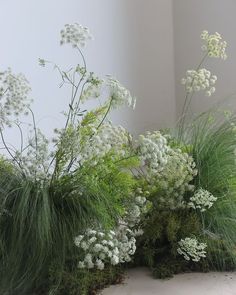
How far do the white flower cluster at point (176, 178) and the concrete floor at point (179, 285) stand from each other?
6.5 inches

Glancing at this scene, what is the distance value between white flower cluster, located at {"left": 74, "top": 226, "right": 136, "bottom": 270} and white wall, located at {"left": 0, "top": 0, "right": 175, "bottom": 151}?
67 centimetres

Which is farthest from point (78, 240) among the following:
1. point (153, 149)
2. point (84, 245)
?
point (153, 149)

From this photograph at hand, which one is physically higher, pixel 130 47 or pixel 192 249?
pixel 130 47

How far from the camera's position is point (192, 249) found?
101 centimetres

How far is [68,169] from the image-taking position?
3.21 ft

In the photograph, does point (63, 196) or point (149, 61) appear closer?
point (63, 196)

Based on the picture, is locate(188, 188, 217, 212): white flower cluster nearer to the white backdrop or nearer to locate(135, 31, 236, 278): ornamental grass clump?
Result: locate(135, 31, 236, 278): ornamental grass clump

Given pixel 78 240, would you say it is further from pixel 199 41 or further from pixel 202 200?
pixel 199 41

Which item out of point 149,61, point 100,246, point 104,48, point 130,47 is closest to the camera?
point 100,246

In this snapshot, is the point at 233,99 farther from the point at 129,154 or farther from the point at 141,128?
the point at 129,154

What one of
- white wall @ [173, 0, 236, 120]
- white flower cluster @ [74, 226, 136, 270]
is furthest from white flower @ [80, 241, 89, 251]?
white wall @ [173, 0, 236, 120]

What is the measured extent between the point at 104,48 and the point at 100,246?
119 cm

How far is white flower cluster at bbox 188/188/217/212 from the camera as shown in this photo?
3.37 ft

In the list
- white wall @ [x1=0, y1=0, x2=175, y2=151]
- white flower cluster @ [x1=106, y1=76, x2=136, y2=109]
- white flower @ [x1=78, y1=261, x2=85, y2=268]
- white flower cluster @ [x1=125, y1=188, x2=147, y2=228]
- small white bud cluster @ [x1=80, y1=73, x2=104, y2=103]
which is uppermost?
white wall @ [x1=0, y1=0, x2=175, y2=151]
